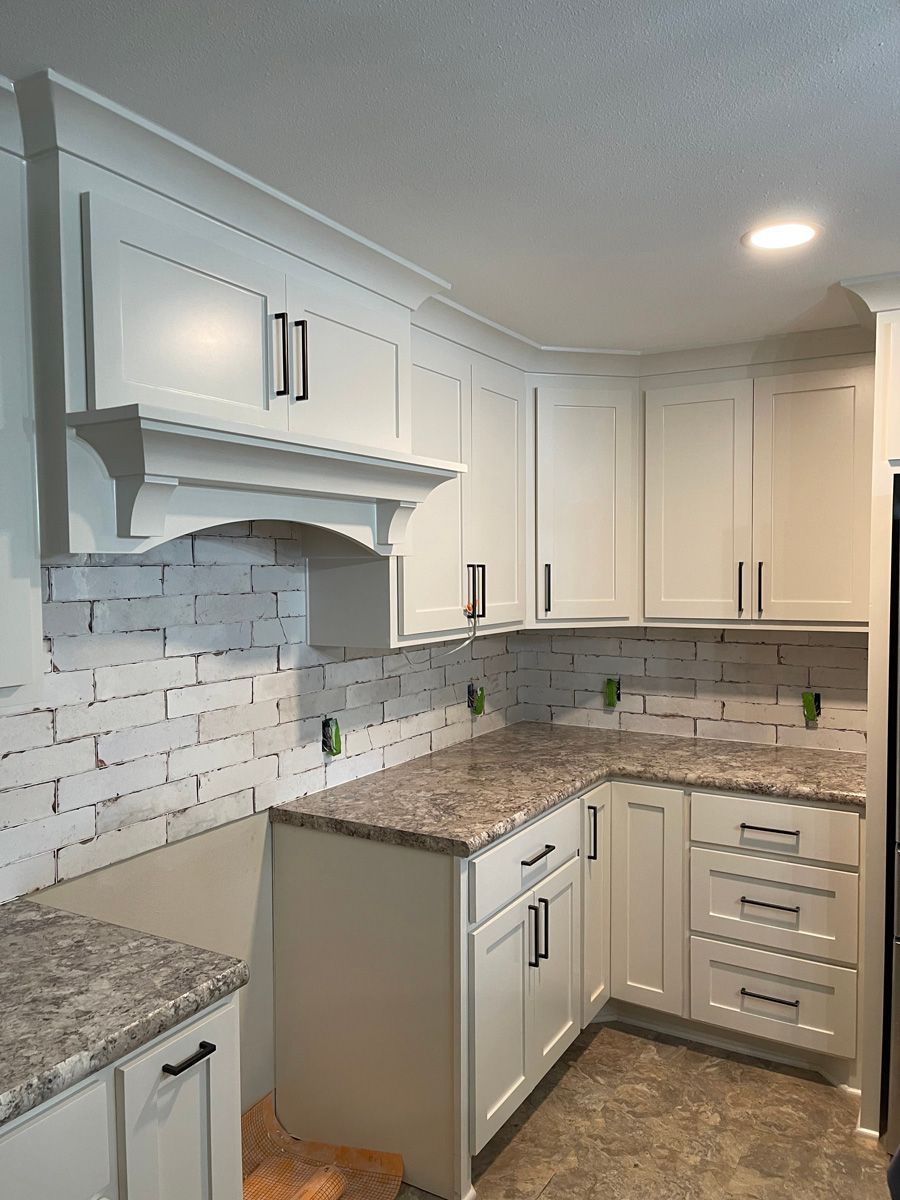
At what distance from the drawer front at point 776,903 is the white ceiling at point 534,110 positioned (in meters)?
1.80

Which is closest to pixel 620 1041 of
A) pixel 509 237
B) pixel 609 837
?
pixel 609 837

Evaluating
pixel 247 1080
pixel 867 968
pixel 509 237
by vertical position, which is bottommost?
pixel 247 1080

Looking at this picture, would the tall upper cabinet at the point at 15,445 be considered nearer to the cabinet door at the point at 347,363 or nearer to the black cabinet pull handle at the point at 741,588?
the cabinet door at the point at 347,363

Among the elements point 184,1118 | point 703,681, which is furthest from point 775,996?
point 184,1118

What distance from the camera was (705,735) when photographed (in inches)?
139

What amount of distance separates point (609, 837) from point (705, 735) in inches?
27.2

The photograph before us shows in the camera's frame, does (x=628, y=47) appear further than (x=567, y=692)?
No

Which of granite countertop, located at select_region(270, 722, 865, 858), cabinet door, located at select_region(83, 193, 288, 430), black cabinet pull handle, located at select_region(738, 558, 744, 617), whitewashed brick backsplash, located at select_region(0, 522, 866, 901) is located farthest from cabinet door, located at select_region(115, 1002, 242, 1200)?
black cabinet pull handle, located at select_region(738, 558, 744, 617)

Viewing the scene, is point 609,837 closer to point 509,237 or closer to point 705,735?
point 705,735

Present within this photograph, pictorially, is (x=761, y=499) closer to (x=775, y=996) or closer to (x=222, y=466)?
(x=775, y=996)

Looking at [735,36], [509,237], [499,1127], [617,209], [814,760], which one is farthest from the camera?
[814,760]

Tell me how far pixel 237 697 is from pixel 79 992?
1.00m

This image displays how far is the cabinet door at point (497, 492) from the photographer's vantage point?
2938 mm

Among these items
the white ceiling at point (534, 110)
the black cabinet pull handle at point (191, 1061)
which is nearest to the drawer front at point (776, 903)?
the white ceiling at point (534, 110)
